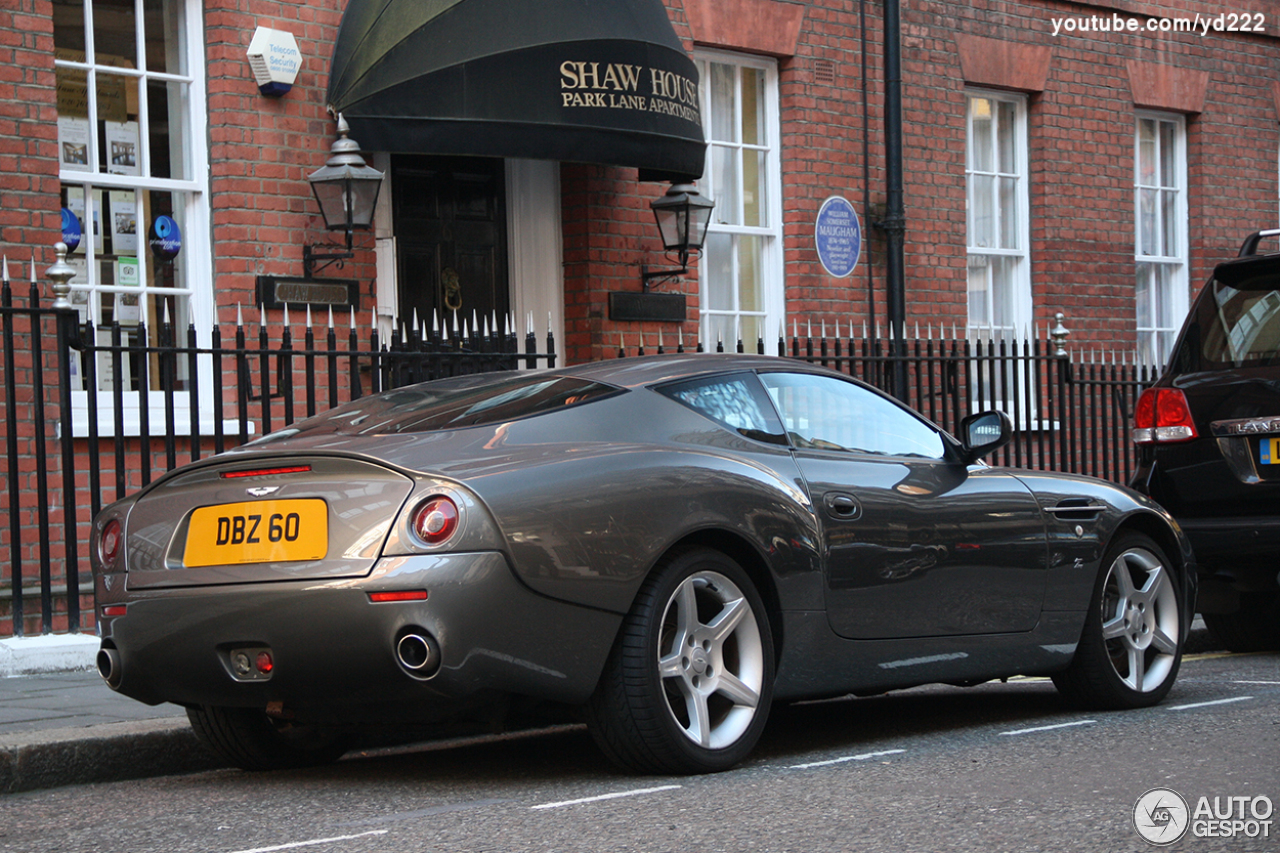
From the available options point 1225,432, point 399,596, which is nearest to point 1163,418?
point 1225,432

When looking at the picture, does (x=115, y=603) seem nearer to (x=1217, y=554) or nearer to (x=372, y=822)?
(x=372, y=822)

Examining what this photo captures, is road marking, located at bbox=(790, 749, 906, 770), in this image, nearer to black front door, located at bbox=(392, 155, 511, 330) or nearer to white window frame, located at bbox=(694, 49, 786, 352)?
black front door, located at bbox=(392, 155, 511, 330)

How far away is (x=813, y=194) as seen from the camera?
12.8 meters

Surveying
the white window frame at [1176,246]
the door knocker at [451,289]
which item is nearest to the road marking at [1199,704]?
the door knocker at [451,289]

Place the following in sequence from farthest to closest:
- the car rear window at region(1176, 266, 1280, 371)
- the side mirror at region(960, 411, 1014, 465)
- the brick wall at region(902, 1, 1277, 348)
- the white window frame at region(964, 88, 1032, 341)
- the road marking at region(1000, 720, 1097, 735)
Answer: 1. the white window frame at region(964, 88, 1032, 341)
2. the brick wall at region(902, 1, 1277, 348)
3. the car rear window at region(1176, 266, 1280, 371)
4. the side mirror at region(960, 411, 1014, 465)
5. the road marking at region(1000, 720, 1097, 735)

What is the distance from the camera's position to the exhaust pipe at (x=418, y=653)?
178 inches

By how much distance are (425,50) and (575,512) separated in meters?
5.49

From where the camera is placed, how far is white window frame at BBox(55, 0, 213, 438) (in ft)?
31.3

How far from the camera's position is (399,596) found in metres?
4.53

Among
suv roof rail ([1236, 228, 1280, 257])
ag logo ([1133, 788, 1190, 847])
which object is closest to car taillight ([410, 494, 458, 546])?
ag logo ([1133, 788, 1190, 847])

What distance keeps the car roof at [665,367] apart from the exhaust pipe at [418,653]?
3.98 ft

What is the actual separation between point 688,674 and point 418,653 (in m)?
0.85

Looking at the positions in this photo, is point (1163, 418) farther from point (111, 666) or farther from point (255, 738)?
point (111, 666)

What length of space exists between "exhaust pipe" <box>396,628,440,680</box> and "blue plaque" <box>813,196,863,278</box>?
8.68 meters
